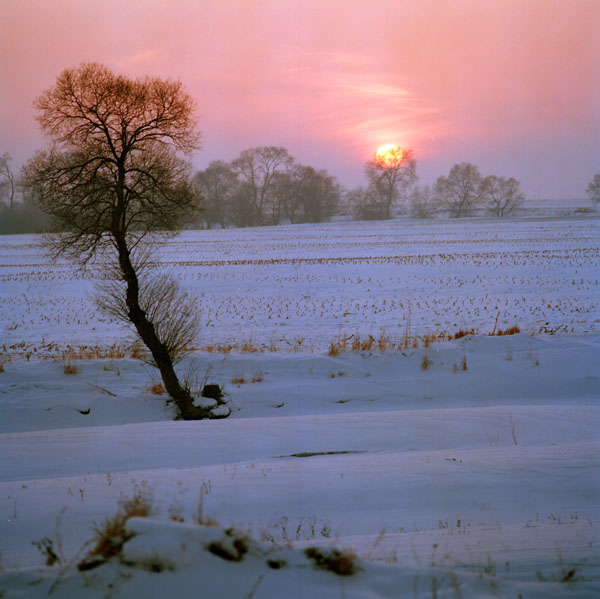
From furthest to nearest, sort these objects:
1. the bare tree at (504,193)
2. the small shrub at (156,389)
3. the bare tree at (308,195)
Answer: the bare tree at (504,193)
the bare tree at (308,195)
the small shrub at (156,389)

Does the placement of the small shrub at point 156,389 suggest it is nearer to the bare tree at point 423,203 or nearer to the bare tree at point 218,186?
the bare tree at point 218,186

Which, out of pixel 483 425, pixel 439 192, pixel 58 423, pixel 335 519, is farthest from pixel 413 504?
pixel 439 192

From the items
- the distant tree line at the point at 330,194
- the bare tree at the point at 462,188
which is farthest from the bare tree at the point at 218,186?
the bare tree at the point at 462,188

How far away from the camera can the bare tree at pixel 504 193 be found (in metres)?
99.6

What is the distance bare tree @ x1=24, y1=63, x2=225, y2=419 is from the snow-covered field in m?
1.67

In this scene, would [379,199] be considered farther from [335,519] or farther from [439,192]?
[335,519]

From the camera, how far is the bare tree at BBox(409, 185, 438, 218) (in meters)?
101

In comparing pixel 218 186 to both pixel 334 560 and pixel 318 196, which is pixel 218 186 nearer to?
pixel 318 196

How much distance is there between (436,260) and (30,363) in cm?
2772

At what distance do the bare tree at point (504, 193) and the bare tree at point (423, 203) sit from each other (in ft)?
35.2

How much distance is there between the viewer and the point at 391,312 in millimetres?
20422

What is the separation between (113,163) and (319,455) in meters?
6.89

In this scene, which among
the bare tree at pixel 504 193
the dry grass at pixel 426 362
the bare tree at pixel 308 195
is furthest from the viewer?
the bare tree at pixel 504 193

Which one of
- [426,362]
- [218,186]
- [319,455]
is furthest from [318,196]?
[319,455]
